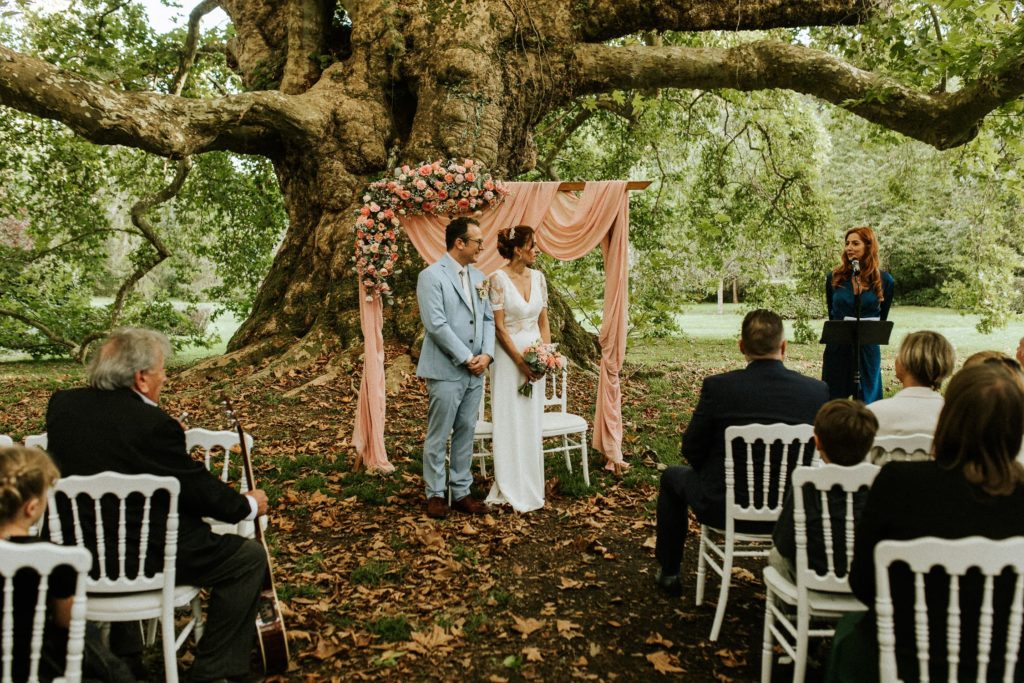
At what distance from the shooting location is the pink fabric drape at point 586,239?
6.80 m

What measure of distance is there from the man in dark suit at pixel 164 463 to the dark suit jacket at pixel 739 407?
7.51 ft

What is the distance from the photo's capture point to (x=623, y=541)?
17.1 ft

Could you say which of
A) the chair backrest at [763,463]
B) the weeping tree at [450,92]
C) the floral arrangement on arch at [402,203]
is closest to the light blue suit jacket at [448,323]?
the floral arrangement on arch at [402,203]

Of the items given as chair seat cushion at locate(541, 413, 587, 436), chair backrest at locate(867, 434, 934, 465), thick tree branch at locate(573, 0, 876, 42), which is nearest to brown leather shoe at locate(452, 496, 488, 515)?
chair seat cushion at locate(541, 413, 587, 436)

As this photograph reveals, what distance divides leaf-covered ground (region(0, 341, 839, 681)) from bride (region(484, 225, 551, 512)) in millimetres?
218

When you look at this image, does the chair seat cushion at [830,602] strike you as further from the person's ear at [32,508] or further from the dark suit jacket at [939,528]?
the person's ear at [32,508]

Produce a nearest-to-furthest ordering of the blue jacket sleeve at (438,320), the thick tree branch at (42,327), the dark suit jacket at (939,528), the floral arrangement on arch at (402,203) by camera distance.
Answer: the dark suit jacket at (939,528)
the blue jacket sleeve at (438,320)
the floral arrangement on arch at (402,203)
the thick tree branch at (42,327)

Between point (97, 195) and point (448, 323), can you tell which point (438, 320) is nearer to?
point (448, 323)

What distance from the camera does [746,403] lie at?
377cm

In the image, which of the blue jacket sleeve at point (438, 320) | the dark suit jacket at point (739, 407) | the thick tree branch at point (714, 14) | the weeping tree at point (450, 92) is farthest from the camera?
the thick tree branch at point (714, 14)

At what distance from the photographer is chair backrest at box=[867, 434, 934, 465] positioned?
3.23 m

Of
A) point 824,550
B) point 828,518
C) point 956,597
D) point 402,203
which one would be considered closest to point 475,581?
point 824,550

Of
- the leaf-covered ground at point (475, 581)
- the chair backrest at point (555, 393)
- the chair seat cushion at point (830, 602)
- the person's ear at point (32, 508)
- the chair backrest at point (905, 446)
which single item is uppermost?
the person's ear at point (32, 508)

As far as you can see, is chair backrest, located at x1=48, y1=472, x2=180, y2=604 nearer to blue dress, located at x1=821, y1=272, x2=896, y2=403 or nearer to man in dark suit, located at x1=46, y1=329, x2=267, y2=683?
man in dark suit, located at x1=46, y1=329, x2=267, y2=683
